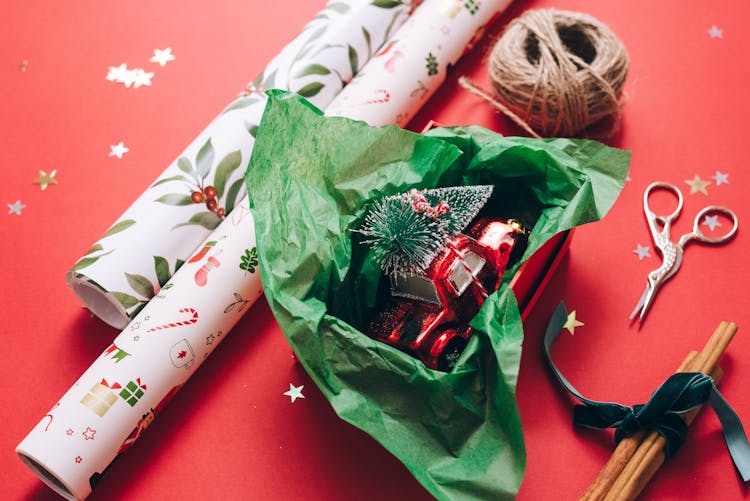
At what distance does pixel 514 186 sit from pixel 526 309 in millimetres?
192

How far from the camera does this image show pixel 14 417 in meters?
1.16

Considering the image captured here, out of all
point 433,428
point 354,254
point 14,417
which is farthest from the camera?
point 14,417

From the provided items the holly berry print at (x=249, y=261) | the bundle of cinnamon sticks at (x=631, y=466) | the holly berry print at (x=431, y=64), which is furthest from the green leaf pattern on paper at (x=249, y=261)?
the bundle of cinnamon sticks at (x=631, y=466)

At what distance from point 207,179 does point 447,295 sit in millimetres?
484

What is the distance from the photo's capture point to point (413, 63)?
4.28 feet

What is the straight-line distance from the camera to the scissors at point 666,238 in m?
1.17

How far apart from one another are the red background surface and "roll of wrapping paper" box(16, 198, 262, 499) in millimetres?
75

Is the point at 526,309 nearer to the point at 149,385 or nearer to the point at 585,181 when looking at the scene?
the point at 585,181

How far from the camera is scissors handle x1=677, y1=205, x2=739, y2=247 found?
1207mm

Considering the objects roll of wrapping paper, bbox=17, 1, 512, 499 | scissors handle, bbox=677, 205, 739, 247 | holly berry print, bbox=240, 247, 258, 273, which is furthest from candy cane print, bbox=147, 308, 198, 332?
scissors handle, bbox=677, 205, 739, 247

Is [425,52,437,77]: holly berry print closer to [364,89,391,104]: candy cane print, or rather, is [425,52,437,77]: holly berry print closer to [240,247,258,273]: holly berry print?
[364,89,391,104]: candy cane print

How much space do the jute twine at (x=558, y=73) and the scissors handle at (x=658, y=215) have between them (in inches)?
5.1

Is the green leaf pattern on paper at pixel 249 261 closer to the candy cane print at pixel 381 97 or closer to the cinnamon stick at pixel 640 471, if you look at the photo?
the candy cane print at pixel 381 97

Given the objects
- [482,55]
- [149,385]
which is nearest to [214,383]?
[149,385]
